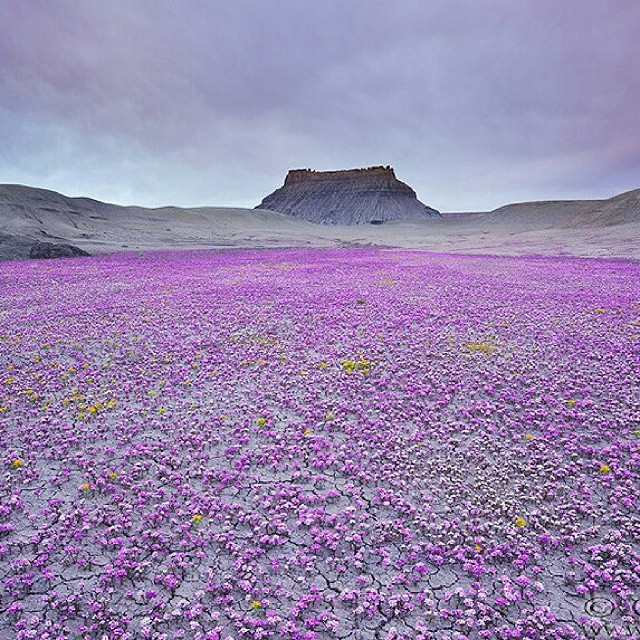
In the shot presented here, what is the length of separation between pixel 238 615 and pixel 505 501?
4252 mm

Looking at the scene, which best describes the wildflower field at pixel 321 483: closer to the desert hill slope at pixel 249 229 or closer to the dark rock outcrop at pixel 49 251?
the dark rock outcrop at pixel 49 251

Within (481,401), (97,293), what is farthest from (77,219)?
(481,401)

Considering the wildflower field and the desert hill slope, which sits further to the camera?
the desert hill slope

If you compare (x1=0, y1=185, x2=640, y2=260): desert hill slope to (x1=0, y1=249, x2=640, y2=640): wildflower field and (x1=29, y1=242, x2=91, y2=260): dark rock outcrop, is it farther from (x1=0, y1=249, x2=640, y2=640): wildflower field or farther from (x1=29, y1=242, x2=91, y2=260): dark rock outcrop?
(x1=0, y1=249, x2=640, y2=640): wildflower field

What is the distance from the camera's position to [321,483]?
744 cm

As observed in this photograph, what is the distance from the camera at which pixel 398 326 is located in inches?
656

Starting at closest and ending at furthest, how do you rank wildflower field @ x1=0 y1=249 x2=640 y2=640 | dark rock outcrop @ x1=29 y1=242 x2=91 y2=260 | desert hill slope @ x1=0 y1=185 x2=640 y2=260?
wildflower field @ x1=0 y1=249 x2=640 y2=640 < dark rock outcrop @ x1=29 y1=242 x2=91 y2=260 < desert hill slope @ x1=0 y1=185 x2=640 y2=260

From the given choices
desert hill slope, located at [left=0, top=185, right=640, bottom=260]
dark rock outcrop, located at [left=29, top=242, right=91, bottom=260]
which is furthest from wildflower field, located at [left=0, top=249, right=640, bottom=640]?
desert hill slope, located at [left=0, top=185, right=640, bottom=260]

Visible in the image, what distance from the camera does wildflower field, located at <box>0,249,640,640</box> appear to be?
5.03m

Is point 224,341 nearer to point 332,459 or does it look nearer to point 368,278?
point 332,459

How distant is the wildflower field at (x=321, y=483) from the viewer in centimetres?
503

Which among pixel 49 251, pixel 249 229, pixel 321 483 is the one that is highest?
pixel 249 229

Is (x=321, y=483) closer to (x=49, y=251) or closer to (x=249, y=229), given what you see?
(x=49, y=251)

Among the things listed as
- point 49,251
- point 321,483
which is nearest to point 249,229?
point 49,251
